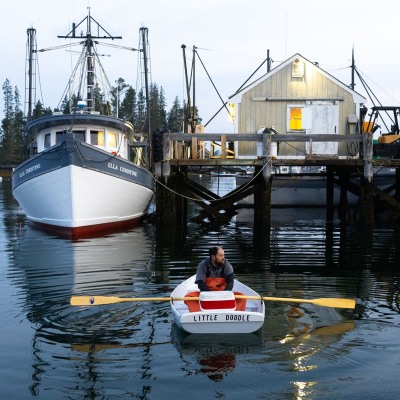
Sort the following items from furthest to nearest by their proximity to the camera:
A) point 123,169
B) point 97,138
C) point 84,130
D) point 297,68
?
point 297,68 → point 97,138 → point 84,130 → point 123,169

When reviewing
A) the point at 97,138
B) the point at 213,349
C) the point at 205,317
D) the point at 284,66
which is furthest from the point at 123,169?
the point at 213,349

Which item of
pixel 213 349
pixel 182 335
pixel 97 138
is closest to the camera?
pixel 213 349

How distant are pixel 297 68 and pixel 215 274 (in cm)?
1885

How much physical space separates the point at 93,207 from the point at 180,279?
29.4ft

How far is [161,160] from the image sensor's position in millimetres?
23625

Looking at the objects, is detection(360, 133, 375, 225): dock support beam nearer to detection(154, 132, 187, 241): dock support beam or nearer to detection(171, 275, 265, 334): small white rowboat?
detection(154, 132, 187, 241): dock support beam

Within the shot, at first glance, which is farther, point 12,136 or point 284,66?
point 12,136

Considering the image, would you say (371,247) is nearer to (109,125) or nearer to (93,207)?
(93,207)

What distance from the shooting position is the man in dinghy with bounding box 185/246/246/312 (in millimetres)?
10398

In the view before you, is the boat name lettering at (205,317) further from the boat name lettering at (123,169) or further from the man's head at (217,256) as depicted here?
the boat name lettering at (123,169)

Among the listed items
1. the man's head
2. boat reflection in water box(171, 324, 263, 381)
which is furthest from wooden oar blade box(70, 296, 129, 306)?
the man's head

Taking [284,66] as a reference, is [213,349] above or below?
below

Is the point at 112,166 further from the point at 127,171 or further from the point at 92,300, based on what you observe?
the point at 92,300

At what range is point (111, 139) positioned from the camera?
25.8 meters
